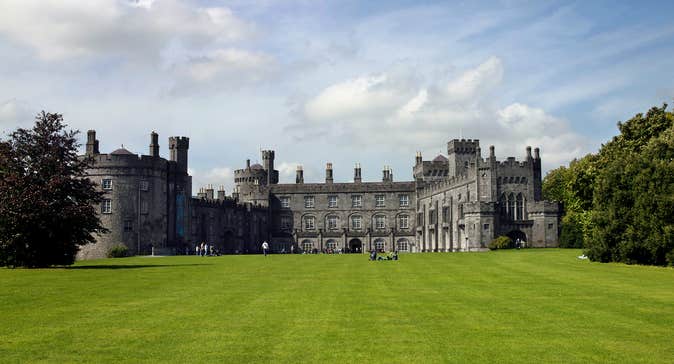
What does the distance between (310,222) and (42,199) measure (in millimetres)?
72649

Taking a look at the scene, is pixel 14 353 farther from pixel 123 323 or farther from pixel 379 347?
pixel 379 347

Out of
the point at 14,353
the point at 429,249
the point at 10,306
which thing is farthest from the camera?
the point at 429,249

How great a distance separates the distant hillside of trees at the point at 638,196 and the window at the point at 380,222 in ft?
199

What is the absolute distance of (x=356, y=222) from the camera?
362ft

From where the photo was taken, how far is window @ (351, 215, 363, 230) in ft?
361

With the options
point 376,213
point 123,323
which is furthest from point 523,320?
point 376,213

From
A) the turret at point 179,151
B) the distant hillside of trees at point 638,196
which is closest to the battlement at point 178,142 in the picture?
the turret at point 179,151

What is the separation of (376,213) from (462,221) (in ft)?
93.3

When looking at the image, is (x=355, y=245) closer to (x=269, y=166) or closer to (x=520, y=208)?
(x=269, y=166)

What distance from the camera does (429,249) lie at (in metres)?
98.1

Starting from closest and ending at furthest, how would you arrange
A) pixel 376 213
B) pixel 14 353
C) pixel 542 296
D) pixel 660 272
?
pixel 14 353 → pixel 542 296 → pixel 660 272 → pixel 376 213

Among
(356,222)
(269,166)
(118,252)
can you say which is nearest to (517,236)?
(356,222)

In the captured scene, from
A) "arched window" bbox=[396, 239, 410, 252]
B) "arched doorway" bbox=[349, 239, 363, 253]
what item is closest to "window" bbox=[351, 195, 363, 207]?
"arched doorway" bbox=[349, 239, 363, 253]

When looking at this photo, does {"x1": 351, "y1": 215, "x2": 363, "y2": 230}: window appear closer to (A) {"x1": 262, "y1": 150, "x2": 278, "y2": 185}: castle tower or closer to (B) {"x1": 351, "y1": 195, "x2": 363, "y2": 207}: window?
(B) {"x1": 351, "y1": 195, "x2": 363, "y2": 207}: window
